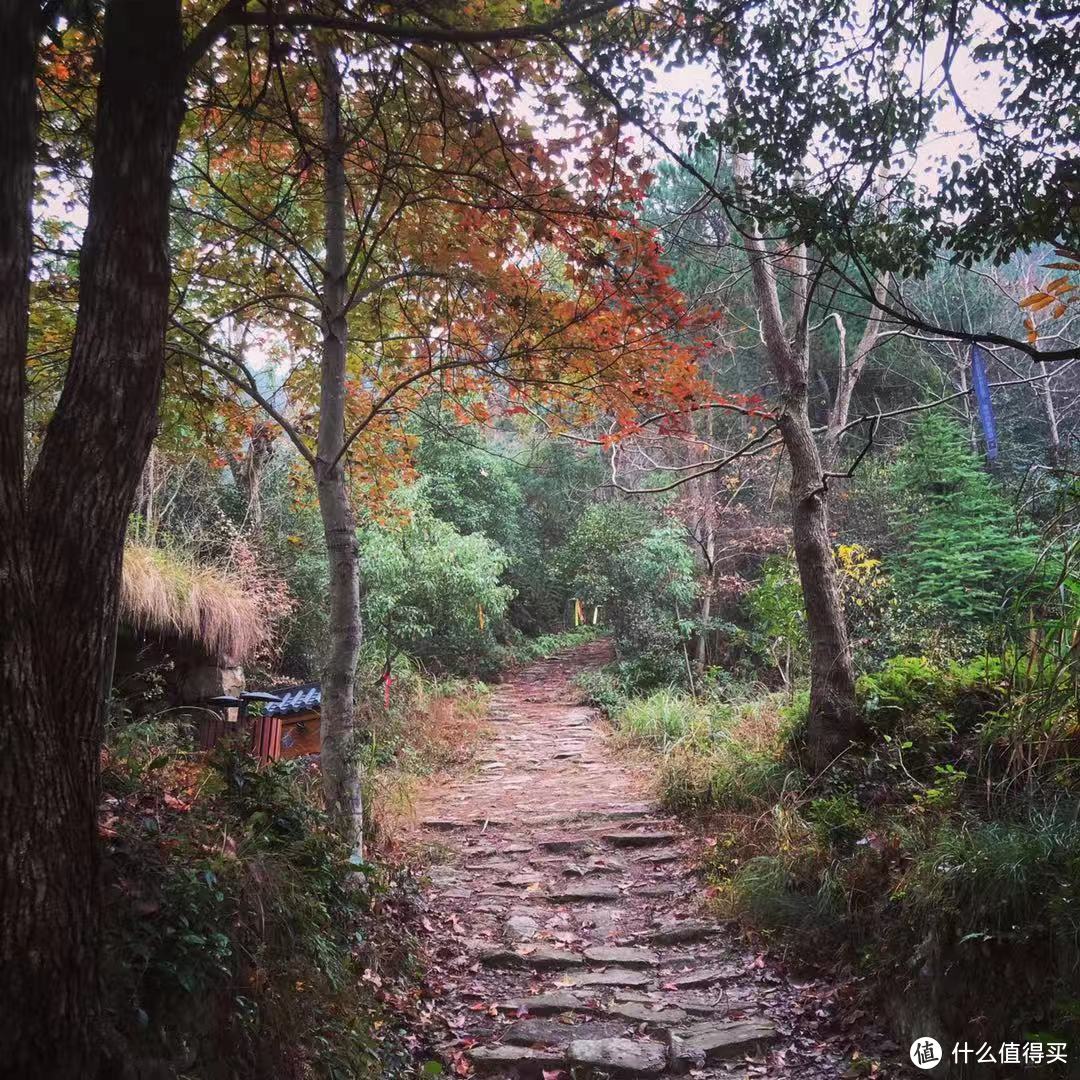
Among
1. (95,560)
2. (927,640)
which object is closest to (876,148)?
(95,560)

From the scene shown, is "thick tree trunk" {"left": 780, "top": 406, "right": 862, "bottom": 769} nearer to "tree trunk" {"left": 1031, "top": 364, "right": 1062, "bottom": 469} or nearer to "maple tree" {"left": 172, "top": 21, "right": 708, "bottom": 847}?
"maple tree" {"left": 172, "top": 21, "right": 708, "bottom": 847}

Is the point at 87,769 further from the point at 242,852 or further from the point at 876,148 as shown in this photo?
the point at 876,148

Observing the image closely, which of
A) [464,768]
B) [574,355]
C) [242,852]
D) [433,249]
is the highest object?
[433,249]

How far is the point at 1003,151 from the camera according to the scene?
125 inches

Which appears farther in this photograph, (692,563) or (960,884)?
(692,563)

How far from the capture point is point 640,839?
21.0 ft

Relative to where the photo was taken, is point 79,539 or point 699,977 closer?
point 79,539

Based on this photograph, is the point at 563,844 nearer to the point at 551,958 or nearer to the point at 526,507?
the point at 551,958

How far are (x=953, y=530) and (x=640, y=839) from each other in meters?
9.79

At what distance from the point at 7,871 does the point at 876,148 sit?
3.96m

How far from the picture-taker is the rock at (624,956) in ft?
14.8

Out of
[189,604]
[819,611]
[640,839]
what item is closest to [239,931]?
[640,839]

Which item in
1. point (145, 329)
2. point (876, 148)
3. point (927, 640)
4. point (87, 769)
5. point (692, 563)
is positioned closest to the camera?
point (87, 769)

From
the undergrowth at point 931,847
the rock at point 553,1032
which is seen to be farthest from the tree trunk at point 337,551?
the undergrowth at point 931,847
